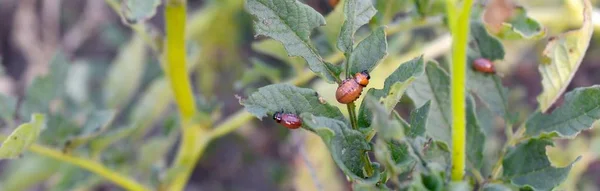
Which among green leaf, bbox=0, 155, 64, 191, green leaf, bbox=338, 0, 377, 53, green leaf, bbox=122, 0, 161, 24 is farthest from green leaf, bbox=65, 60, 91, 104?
green leaf, bbox=338, 0, 377, 53

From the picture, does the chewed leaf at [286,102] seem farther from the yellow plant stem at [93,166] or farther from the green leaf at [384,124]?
the yellow plant stem at [93,166]

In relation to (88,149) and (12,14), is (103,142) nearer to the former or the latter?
(88,149)

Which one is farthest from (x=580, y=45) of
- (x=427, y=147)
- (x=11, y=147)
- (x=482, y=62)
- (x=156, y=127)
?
(x=156, y=127)

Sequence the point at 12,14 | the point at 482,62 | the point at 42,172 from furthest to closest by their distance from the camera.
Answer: the point at 12,14
the point at 42,172
the point at 482,62

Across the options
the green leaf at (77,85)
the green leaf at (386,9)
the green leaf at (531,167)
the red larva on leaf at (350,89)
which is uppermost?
the green leaf at (77,85)

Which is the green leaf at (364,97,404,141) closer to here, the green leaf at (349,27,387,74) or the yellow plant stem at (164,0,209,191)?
the green leaf at (349,27,387,74)

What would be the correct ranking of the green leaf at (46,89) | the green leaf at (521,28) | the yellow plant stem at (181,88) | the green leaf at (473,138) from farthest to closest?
the green leaf at (46,89)
the yellow plant stem at (181,88)
the green leaf at (521,28)
the green leaf at (473,138)

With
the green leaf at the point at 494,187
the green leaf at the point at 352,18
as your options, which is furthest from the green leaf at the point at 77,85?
the green leaf at the point at 494,187
